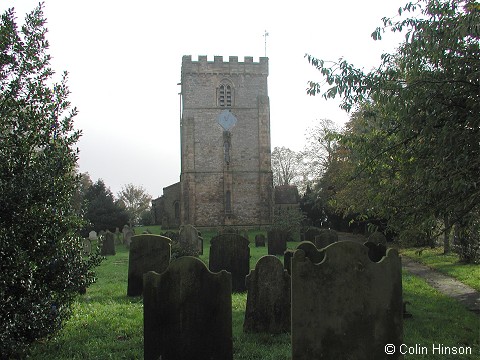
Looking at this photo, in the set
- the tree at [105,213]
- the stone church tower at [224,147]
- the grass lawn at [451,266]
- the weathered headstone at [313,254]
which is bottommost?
the grass lawn at [451,266]

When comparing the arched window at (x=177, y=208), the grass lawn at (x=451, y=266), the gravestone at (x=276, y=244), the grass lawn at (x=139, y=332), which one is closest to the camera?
the grass lawn at (x=139, y=332)

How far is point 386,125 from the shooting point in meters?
8.29

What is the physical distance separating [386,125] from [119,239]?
23.0 meters

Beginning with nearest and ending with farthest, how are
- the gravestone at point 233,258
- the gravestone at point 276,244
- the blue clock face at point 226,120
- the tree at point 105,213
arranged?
1. the gravestone at point 233,258
2. the gravestone at point 276,244
3. the tree at point 105,213
4. the blue clock face at point 226,120

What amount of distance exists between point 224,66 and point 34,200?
123 feet

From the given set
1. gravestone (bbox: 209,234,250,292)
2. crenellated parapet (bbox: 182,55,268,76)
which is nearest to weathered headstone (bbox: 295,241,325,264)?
gravestone (bbox: 209,234,250,292)

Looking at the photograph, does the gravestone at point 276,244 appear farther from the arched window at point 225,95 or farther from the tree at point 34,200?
the arched window at point 225,95

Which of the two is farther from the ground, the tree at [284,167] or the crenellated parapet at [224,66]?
the crenellated parapet at [224,66]

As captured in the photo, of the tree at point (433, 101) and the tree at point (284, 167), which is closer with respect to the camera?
the tree at point (433, 101)

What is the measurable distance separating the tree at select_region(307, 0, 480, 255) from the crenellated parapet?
114 ft

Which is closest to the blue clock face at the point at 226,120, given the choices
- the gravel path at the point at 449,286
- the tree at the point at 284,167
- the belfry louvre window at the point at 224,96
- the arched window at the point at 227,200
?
the belfry louvre window at the point at 224,96

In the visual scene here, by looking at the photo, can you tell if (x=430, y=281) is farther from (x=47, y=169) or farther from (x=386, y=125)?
(x=47, y=169)

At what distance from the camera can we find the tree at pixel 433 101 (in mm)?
5762

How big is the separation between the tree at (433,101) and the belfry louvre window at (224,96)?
3418cm
